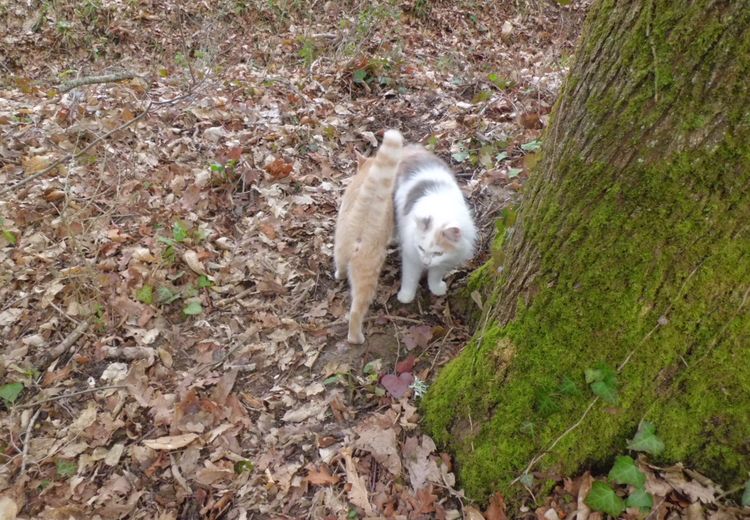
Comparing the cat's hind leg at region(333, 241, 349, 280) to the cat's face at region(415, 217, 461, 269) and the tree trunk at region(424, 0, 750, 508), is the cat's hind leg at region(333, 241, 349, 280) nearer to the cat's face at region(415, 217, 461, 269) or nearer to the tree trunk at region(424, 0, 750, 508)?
the cat's face at region(415, 217, 461, 269)

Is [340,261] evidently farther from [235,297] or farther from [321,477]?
[321,477]

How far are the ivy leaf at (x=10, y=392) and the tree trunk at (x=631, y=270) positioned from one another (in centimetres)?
296

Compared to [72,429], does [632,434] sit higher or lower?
higher

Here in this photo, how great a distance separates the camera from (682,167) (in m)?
1.83

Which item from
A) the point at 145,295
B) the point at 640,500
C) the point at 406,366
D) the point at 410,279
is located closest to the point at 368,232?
the point at 410,279

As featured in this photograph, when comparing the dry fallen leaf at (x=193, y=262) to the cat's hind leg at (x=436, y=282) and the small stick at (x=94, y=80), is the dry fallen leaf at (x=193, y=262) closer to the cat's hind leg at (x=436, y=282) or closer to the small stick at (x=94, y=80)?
the cat's hind leg at (x=436, y=282)

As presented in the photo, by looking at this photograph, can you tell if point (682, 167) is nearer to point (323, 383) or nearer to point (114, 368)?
point (323, 383)

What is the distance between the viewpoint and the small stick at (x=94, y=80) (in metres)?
5.98

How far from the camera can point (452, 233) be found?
11.6 feet

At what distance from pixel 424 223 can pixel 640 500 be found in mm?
2272

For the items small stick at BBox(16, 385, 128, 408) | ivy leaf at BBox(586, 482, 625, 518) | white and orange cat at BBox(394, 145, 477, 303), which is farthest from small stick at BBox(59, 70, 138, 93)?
ivy leaf at BBox(586, 482, 625, 518)

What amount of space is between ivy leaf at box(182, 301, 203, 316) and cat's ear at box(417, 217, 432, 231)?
6.22 feet

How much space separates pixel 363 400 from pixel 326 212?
231cm

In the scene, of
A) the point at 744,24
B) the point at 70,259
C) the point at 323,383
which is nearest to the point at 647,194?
the point at 744,24
